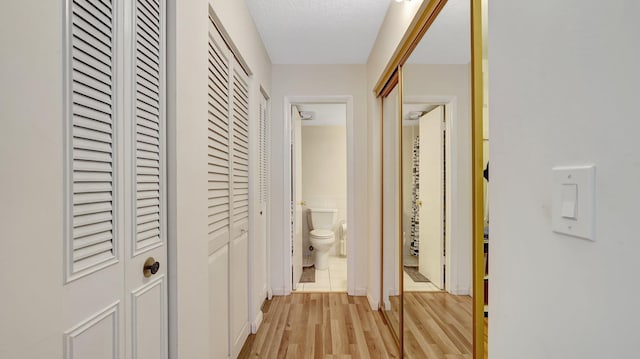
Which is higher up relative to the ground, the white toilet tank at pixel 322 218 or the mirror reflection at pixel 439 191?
the mirror reflection at pixel 439 191

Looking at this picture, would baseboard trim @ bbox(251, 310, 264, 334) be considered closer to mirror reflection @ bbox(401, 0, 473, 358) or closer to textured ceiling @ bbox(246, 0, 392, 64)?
mirror reflection @ bbox(401, 0, 473, 358)

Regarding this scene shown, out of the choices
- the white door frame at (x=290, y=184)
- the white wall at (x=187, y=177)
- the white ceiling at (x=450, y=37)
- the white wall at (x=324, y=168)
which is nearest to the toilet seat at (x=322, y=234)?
the white wall at (x=324, y=168)

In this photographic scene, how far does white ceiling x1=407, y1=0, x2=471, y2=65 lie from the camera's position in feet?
3.86

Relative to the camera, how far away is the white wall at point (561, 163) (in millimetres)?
427

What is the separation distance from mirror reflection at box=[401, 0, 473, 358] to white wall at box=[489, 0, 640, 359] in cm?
40

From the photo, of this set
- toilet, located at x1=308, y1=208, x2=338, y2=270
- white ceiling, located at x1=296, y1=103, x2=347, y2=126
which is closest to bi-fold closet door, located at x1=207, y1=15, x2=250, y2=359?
white ceiling, located at x1=296, y1=103, x2=347, y2=126

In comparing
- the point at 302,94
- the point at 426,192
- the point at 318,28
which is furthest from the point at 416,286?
the point at 302,94

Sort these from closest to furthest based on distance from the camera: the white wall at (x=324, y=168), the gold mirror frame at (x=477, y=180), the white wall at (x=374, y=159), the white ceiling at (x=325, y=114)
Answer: the gold mirror frame at (x=477, y=180), the white wall at (x=374, y=159), the white ceiling at (x=325, y=114), the white wall at (x=324, y=168)

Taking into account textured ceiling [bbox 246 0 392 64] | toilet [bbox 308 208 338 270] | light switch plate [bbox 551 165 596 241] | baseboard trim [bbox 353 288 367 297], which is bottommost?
baseboard trim [bbox 353 288 367 297]

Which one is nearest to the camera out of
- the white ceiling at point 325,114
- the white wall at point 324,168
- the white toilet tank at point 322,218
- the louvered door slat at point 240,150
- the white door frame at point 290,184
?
the louvered door slat at point 240,150

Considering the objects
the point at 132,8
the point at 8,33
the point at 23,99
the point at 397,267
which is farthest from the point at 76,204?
the point at 397,267

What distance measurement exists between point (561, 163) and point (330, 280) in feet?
11.6

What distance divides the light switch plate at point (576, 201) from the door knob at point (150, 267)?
3.56 ft

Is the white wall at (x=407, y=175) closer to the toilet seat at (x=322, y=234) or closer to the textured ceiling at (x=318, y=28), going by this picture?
the textured ceiling at (x=318, y=28)
